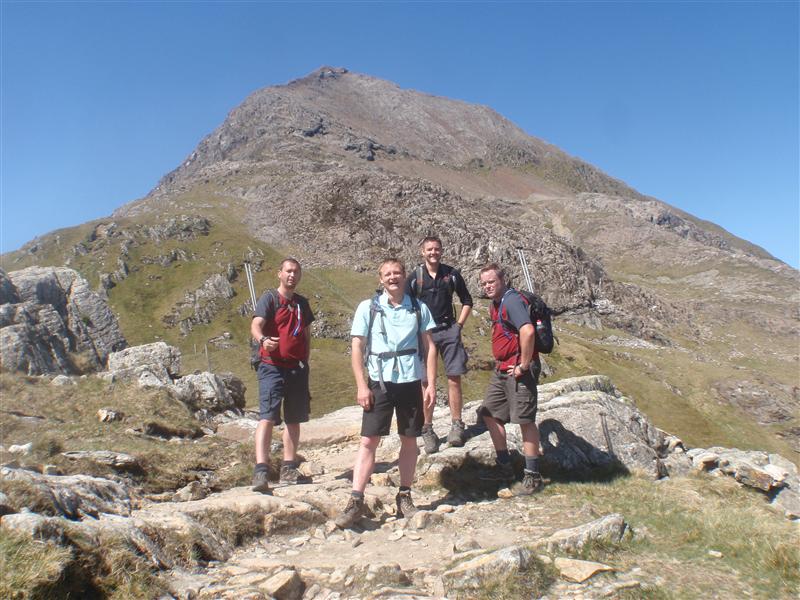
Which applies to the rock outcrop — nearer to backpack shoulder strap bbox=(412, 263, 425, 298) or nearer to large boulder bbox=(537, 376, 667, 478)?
backpack shoulder strap bbox=(412, 263, 425, 298)

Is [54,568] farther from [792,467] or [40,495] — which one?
[792,467]

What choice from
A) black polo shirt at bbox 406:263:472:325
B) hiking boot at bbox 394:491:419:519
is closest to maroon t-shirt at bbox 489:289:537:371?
black polo shirt at bbox 406:263:472:325

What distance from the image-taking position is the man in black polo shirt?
9586 mm

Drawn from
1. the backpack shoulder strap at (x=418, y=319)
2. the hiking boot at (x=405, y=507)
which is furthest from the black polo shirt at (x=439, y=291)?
the hiking boot at (x=405, y=507)

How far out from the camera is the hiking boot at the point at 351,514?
6.97m

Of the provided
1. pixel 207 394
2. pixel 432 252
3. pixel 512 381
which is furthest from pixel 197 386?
pixel 512 381

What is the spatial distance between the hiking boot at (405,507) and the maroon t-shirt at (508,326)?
2.75m

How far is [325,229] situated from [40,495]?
107m

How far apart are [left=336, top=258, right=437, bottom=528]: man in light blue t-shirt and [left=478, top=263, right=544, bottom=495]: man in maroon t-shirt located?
1792 millimetres

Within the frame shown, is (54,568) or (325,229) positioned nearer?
(54,568)

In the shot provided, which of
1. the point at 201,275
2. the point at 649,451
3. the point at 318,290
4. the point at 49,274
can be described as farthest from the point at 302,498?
the point at 201,275

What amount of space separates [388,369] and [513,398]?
2.53 m

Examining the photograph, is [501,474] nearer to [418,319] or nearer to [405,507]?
[405,507]

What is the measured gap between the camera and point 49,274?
30.5 meters
